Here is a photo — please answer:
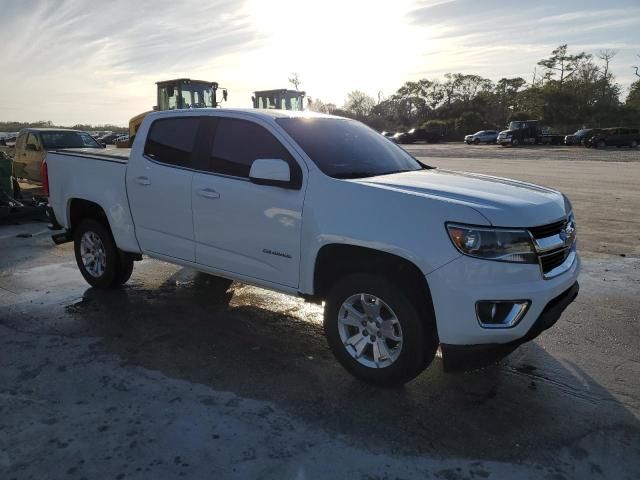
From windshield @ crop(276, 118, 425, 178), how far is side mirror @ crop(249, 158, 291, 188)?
28 centimetres

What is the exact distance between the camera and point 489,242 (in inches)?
128

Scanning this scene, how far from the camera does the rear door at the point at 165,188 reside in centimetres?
485

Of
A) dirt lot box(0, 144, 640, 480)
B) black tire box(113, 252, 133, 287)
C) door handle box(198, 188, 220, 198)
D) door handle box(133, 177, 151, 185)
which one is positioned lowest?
dirt lot box(0, 144, 640, 480)

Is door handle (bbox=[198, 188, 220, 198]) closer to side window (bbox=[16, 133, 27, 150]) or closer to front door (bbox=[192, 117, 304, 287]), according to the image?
front door (bbox=[192, 117, 304, 287])

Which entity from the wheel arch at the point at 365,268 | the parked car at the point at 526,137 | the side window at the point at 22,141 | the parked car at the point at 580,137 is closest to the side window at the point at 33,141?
the side window at the point at 22,141

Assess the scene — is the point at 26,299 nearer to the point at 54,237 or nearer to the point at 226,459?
the point at 54,237

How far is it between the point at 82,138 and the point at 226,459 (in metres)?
14.5

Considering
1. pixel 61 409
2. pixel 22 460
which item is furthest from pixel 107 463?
pixel 61 409

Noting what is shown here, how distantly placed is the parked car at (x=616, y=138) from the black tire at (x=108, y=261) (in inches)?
1735

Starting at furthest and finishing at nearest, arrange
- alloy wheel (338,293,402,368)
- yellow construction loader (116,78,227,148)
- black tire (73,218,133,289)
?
yellow construction loader (116,78,227,148) → black tire (73,218,133,289) → alloy wheel (338,293,402,368)

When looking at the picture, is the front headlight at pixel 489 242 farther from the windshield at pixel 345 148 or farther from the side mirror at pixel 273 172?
the side mirror at pixel 273 172

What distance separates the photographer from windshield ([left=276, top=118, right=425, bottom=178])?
13.7ft

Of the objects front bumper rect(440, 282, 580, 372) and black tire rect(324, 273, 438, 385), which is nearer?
front bumper rect(440, 282, 580, 372)

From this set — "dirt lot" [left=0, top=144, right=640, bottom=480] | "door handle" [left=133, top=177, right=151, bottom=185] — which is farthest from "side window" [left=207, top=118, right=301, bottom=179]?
"dirt lot" [left=0, top=144, right=640, bottom=480]
